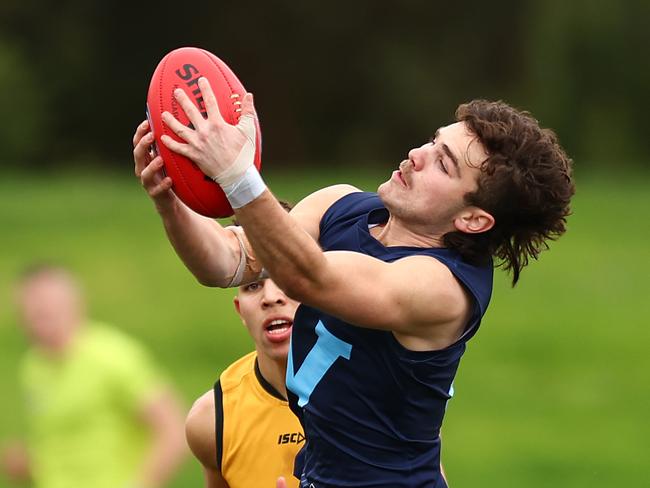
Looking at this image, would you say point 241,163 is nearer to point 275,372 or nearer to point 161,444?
point 275,372

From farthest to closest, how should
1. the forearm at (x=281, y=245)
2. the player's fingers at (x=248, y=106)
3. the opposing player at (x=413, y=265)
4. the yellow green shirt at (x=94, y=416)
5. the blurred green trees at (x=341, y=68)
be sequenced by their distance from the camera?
the blurred green trees at (x=341, y=68)
the yellow green shirt at (x=94, y=416)
the opposing player at (x=413, y=265)
the player's fingers at (x=248, y=106)
the forearm at (x=281, y=245)

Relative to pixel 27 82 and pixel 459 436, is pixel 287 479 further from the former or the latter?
pixel 27 82

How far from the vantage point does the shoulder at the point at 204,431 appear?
5.87m

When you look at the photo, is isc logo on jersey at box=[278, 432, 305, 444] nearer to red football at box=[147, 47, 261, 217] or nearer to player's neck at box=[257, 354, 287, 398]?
player's neck at box=[257, 354, 287, 398]

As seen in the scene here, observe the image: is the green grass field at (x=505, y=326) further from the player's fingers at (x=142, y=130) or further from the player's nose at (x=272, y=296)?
the player's fingers at (x=142, y=130)

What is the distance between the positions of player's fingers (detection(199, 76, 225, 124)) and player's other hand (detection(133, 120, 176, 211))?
29cm

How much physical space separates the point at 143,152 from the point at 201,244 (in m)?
0.46

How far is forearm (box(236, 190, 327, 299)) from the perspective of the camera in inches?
172

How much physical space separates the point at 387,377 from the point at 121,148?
3192 cm

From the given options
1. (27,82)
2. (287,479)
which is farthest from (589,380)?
(27,82)

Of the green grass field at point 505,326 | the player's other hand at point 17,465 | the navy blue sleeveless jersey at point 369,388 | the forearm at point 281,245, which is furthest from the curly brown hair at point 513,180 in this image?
the green grass field at point 505,326

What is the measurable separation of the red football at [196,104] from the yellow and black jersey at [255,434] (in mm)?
1307

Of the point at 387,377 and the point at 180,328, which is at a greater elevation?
the point at 387,377

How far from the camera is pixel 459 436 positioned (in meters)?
16.1
